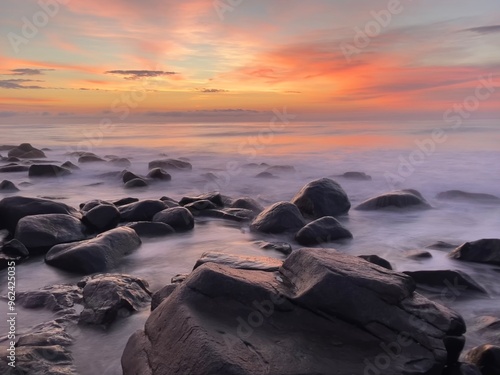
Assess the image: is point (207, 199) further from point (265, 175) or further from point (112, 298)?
point (265, 175)

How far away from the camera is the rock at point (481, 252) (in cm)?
583

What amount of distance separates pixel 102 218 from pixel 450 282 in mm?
5127

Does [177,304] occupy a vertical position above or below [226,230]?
above

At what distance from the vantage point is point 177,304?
3.19 meters

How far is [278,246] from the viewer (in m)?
6.29

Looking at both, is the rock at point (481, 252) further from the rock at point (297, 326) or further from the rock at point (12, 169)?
the rock at point (12, 169)

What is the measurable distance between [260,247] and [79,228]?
2694mm

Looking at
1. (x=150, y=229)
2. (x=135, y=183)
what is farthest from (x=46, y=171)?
(x=150, y=229)

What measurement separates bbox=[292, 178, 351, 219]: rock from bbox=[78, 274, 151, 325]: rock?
4.40 metres

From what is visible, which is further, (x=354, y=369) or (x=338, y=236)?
(x=338, y=236)

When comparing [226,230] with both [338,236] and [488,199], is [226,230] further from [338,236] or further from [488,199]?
[488,199]

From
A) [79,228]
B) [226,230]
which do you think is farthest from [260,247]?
[79,228]

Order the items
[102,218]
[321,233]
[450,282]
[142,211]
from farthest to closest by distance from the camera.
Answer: [142,211] → [102,218] → [321,233] → [450,282]

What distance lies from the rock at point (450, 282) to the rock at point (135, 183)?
891 centimetres
